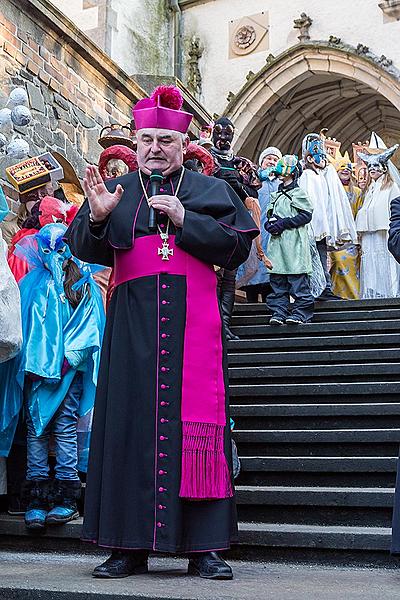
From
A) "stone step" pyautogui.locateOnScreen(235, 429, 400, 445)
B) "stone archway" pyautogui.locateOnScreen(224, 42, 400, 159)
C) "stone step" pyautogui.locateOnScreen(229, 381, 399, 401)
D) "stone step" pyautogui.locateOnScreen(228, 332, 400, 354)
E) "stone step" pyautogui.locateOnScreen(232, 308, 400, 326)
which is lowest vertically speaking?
"stone step" pyautogui.locateOnScreen(235, 429, 400, 445)

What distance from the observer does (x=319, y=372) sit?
6.16 meters

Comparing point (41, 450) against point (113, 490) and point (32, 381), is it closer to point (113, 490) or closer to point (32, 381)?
point (32, 381)

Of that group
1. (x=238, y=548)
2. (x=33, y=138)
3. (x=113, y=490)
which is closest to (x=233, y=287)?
(x=33, y=138)

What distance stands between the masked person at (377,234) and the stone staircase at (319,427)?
1911mm

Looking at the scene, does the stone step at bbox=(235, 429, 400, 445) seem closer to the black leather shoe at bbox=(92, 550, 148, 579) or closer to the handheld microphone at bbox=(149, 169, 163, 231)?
the black leather shoe at bbox=(92, 550, 148, 579)

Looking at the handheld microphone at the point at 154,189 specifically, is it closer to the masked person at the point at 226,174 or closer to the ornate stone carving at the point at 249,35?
the masked person at the point at 226,174

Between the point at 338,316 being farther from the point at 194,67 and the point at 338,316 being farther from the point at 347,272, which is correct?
the point at 194,67

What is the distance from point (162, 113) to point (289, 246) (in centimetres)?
450

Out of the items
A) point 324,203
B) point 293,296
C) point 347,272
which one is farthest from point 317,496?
point 347,272

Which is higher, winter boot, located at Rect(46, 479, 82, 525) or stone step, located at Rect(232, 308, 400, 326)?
stone step, located at Rect(232, 308, 400, 326)

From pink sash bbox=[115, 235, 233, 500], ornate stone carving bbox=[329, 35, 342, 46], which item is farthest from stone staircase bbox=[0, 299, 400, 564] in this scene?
ornate stone carving bbox=[329, 35, 342, 46]

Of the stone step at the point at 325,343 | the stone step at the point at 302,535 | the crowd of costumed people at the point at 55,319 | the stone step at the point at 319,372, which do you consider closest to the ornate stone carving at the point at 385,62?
the crowd of costumed people at the point at 55,319

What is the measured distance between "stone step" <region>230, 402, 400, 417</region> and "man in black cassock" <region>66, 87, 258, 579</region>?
195 centimetres

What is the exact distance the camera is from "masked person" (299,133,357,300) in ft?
30.1
